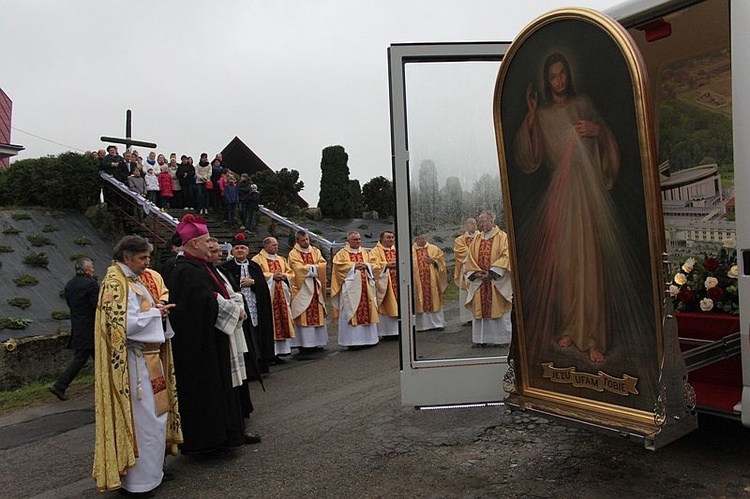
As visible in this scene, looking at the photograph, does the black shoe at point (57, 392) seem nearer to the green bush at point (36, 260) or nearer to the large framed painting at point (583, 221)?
the green bush at point (36, 260)

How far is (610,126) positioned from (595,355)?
136 cm

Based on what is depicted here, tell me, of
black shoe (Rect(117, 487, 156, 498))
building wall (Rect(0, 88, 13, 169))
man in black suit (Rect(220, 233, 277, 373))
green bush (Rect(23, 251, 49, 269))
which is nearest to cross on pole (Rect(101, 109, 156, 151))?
building wall (Rect(0, 88, 13, 169))

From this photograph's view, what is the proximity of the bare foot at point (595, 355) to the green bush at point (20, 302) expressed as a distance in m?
9.29

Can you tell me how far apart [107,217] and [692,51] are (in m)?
13.4

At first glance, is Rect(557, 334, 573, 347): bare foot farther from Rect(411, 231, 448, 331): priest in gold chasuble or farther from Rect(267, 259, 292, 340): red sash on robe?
Rect(267, 259, 292, 340): red sash on robe

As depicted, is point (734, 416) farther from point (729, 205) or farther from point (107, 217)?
point (107, 217)

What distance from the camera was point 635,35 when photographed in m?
5.31

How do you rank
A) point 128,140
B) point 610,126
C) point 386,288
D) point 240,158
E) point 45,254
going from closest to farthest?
point 610,126, point 386,288, point 45,254, point 128,140, point 240,158

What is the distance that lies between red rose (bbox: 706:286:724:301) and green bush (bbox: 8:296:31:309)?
31.8ft

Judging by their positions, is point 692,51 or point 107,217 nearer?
point 692,51

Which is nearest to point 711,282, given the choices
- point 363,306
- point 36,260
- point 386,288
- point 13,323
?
point 363,306

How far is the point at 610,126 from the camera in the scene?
3.46 m

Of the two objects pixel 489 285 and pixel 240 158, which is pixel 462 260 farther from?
pixel 240 158

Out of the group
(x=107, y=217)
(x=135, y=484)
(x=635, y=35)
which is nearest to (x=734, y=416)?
(x=635, y=35)
